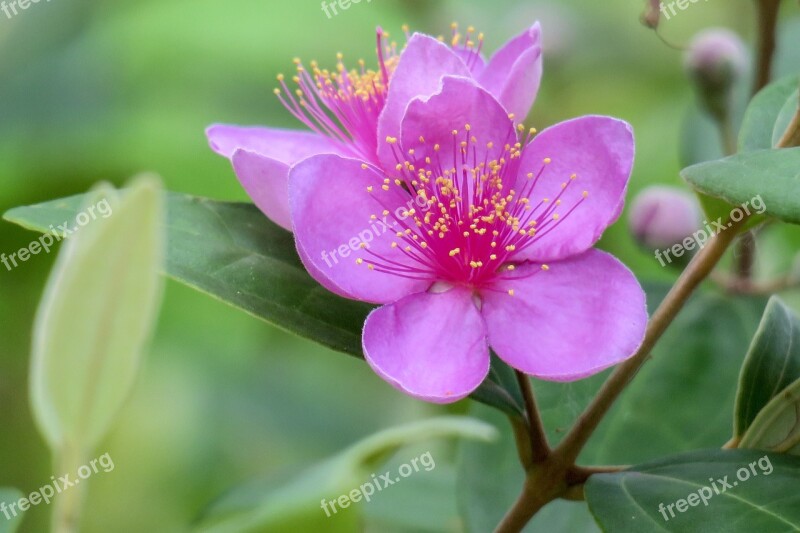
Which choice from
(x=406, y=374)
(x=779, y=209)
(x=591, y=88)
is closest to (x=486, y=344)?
(x=406, y=374)

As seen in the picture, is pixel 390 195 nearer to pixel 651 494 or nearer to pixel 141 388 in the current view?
pixel 651 494

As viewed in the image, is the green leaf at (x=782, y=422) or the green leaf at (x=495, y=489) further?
the green leaf at (x=495, y=489)

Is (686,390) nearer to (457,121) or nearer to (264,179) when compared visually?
(457,121)

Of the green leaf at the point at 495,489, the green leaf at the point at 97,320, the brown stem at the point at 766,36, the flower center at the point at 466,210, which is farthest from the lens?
the brown stem at the point at 766,36

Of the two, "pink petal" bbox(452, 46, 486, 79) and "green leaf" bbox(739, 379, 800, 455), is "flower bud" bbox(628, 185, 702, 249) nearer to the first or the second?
"pink petal" bbox(452, 46, 486, 79)

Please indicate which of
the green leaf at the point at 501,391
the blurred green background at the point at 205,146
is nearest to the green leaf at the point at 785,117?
the green leaf at the point at 501,391

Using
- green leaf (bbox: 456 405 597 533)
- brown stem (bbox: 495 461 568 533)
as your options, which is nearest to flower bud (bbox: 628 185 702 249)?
green leaf (bbox: 456 405 597 533)

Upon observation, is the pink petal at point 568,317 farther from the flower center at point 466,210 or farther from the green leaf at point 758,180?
the green leaf at point 758,180
